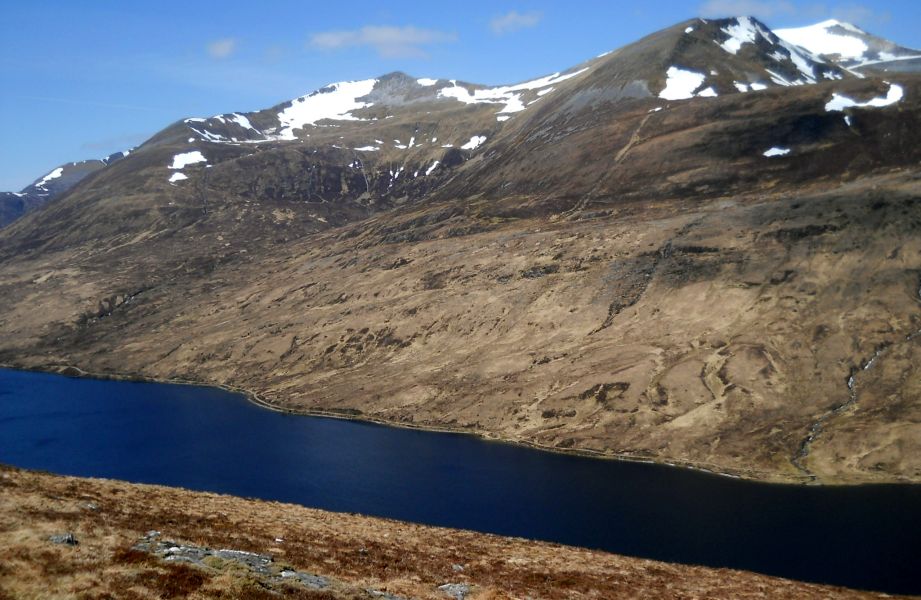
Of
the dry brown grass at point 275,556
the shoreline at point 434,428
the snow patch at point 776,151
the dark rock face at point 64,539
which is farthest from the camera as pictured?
the snow patch at point 776,151

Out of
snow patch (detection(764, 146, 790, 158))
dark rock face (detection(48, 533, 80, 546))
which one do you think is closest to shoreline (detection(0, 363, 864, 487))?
dark rock face (detection(48, 533, 80, 546))

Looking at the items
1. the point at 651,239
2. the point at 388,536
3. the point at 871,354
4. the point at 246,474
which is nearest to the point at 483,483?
the point at 246,474

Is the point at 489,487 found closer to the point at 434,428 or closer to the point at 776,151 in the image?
the point at 434,428

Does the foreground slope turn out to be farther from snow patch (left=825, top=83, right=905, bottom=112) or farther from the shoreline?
the shoreline

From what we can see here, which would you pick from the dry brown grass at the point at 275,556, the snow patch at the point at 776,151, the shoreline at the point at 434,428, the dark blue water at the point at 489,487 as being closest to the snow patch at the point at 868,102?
the snow patch at the point at 776,151

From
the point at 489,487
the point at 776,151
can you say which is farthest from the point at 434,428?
the point at 776,151

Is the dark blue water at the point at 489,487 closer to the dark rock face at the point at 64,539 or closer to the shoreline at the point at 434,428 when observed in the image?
the shoreline at the point at 434,428

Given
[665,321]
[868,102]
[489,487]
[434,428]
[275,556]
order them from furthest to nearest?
[868,102] < [665,321] < [434,428] < [489,487] < [275,556]
